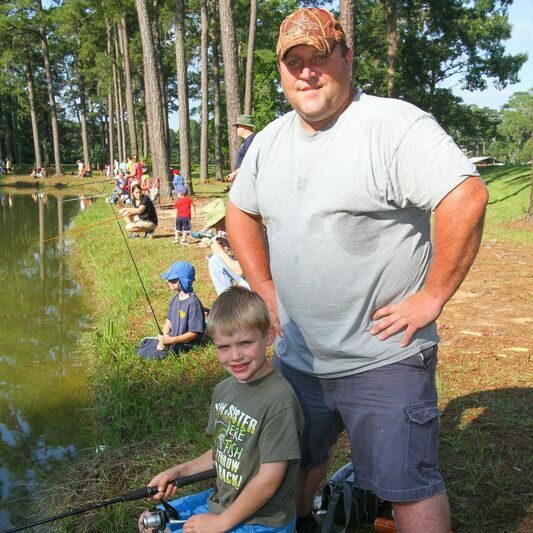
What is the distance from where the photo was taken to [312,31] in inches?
71.9

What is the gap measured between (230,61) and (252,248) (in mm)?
12188

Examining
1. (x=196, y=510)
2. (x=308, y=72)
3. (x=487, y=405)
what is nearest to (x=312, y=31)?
(x=308, y=72)

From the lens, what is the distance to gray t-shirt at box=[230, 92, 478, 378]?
68.1 inches

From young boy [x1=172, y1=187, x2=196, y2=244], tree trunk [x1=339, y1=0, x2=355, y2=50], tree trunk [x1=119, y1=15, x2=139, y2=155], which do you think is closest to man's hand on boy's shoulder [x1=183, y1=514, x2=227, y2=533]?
tree trunk [x1=339, y1=0, x2=355, y2=50]

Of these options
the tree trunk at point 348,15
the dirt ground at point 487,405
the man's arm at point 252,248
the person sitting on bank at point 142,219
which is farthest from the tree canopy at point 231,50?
the man's arm at point 252,248

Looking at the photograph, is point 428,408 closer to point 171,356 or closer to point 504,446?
point 504,446

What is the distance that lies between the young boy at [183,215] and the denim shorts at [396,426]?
30.7ft

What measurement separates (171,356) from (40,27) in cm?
3633

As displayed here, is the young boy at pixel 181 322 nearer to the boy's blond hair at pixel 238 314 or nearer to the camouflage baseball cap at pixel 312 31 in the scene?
the boy's blond hair at pixel 238 314

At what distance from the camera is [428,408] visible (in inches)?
72.9

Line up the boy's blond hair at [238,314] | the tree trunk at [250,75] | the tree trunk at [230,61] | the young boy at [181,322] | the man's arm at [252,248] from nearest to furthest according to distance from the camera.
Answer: the boy's blond hair at [238,314] < the man's arm at [252,248] < the young boy at [181,322] < the tree trunk at [230,61] < the tree trunk at [250,75]

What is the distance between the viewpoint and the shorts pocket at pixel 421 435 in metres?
1.83

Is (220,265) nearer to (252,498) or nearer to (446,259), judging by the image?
(252,498)

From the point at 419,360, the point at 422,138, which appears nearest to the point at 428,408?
the point at 419,360
